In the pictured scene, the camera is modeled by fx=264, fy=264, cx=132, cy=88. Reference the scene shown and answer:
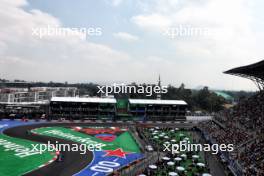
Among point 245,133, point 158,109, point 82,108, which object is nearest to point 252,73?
point 245,133

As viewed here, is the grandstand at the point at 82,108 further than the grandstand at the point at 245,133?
Yes

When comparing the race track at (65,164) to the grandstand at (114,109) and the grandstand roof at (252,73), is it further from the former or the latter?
the grandstand roof at (252,73)

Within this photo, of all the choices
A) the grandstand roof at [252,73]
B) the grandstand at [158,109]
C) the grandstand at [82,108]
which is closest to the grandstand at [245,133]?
the grandstand roof at [252,73]

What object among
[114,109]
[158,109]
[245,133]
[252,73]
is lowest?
[245,133]

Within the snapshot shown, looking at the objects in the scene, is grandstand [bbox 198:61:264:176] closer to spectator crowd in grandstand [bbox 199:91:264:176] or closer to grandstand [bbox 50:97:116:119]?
spectator crowd in grandstand [bbox 199:91:264:176]

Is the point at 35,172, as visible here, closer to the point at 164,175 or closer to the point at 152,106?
the point at 164,175

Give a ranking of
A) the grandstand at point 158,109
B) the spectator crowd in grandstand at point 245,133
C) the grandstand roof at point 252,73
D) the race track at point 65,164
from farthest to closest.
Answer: the grandstand at point 158,109
the grandstand roof at point 252,73
the race track at point 65,164
the spectator crowd in grandstand at point 245,133

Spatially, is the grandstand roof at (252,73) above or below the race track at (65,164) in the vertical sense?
above

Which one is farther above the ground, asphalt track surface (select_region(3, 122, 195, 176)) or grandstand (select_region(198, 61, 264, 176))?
grandstand (select_region(198, 61, 264, 176))

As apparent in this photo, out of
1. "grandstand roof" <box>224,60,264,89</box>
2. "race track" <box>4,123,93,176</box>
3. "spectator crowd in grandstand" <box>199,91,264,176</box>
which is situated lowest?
"race track" <box>4,123,93,176</box>

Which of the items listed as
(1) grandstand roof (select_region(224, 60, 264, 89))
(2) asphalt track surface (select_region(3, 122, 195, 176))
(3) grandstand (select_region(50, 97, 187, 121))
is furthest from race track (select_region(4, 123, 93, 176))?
(1) grandstand roof (select_region(224, 60, 264, 89))

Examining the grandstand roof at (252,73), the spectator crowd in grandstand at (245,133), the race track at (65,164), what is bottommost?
the race track at (65,164)

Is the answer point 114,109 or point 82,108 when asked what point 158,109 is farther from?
point 82,108
